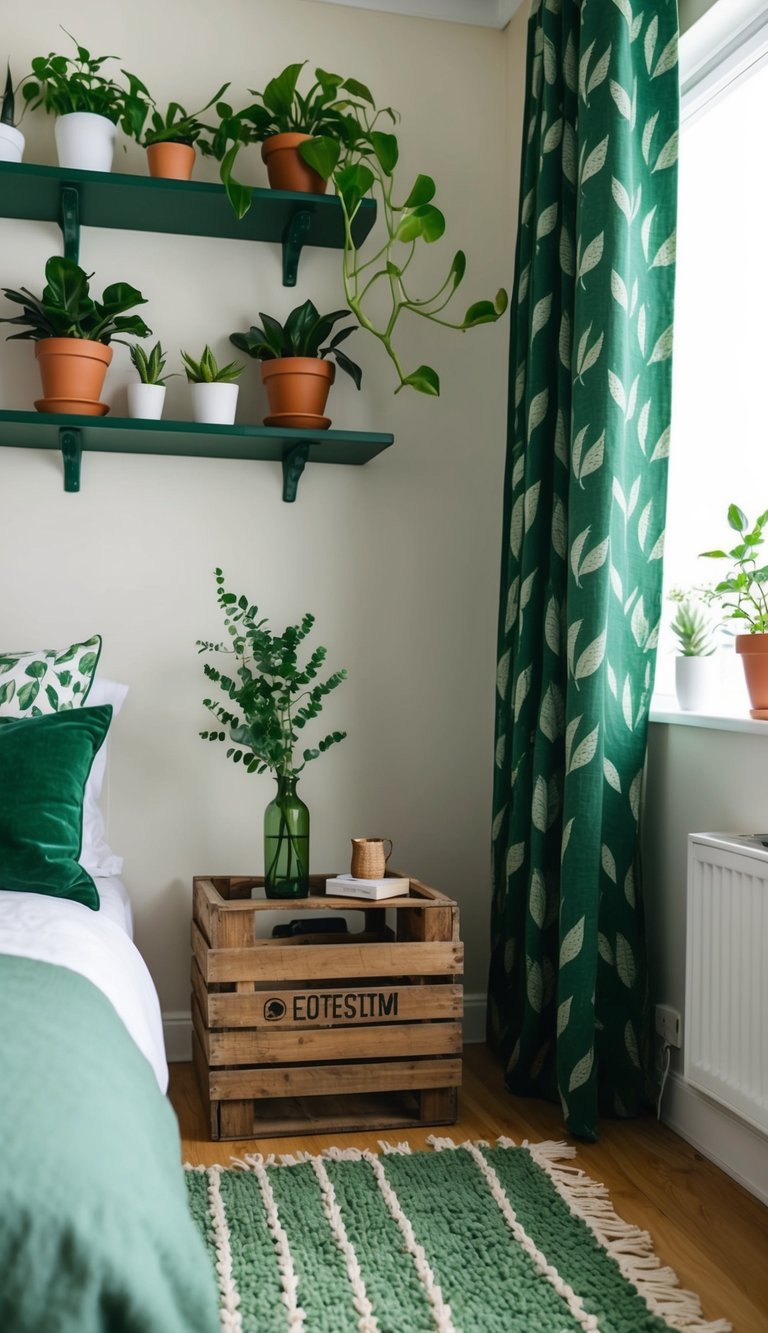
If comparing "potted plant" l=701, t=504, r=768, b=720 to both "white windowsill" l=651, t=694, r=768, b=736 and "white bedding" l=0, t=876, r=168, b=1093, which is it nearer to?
"white windowsill" l=651, t=694, r=768, b=736

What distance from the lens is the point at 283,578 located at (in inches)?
109

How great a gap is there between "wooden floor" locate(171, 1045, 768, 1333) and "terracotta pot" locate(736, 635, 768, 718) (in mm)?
833

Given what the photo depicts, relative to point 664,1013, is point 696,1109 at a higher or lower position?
lower

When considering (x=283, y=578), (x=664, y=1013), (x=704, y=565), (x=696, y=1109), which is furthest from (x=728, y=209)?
(x=696, y=1109)

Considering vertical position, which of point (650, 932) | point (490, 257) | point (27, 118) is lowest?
point (650, 932)

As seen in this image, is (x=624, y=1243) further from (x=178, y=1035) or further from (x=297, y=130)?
(x=297, y=130)

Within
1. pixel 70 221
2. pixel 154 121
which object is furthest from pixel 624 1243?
pixel 154 121

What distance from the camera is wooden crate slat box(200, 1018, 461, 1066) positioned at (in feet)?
7.13

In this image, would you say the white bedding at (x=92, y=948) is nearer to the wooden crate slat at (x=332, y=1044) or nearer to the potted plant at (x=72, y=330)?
the wooden crate slat at (x=332, y=1044)

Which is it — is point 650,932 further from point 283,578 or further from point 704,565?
point 283,578

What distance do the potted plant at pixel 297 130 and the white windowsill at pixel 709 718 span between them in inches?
54.6

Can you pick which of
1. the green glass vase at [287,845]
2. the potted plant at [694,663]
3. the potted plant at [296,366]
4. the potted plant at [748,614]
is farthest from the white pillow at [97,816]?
the potted plant at [748,614]

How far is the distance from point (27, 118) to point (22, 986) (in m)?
2.12

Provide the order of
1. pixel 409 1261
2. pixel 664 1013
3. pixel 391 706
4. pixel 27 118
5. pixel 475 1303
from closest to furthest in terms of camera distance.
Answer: pixel 475 1303, pixel 409 1261, pixel 664 1013, pixel 27 118, pixel 391 706
